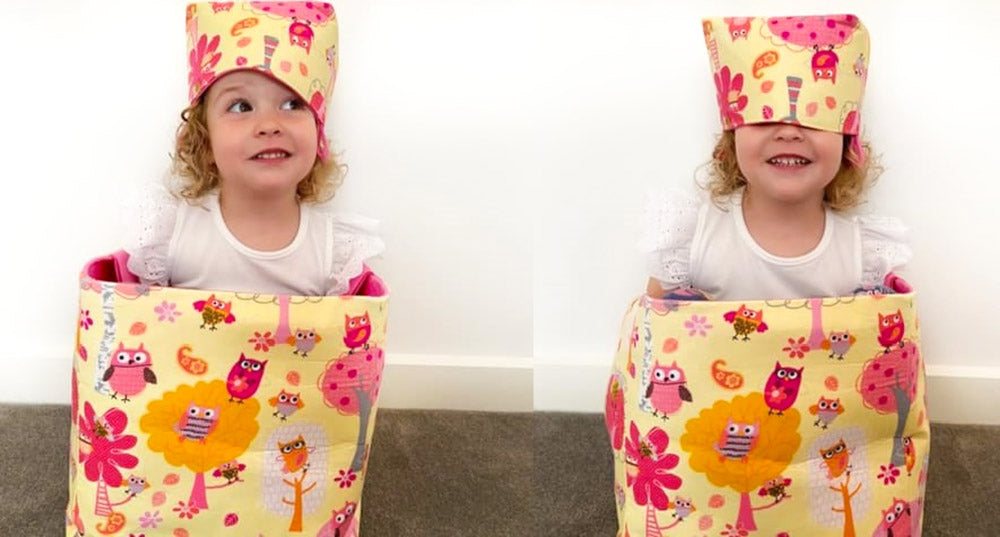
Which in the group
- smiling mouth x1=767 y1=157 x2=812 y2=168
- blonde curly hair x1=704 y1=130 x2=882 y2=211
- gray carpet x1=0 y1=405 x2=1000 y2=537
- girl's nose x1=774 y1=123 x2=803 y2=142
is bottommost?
gray carpet x1=0 y1=405 x2=1000 y2=537

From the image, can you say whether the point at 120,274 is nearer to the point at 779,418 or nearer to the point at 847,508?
the point at 779,418

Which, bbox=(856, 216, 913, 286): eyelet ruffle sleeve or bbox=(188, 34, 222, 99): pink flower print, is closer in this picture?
bbox=(188, 34, 222, 99): pink flower print

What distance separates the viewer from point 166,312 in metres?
0.96

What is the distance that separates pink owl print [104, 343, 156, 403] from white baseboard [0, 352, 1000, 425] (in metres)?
0.49

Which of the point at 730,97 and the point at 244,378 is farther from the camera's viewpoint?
the point at 730,97

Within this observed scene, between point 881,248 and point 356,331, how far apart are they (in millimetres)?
727

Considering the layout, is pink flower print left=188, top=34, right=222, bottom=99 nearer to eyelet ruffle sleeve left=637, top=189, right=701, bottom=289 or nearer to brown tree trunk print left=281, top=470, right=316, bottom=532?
brown tree trunk print left=281, top=470, right=316, bottom=532

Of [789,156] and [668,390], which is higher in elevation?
[789,156]

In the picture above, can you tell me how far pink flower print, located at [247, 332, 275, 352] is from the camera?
968mm

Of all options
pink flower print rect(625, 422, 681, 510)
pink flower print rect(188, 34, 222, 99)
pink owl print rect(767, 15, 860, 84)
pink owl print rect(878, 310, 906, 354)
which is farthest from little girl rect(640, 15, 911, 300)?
pink flower print rect(188, 34, 222, 99)

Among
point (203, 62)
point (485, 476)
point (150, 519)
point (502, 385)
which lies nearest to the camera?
point (150, 519)

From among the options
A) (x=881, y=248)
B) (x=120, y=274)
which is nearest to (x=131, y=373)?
(x=120, y=274)

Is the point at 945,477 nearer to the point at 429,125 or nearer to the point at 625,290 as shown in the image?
the point at 625,290

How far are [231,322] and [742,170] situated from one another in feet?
2.21
